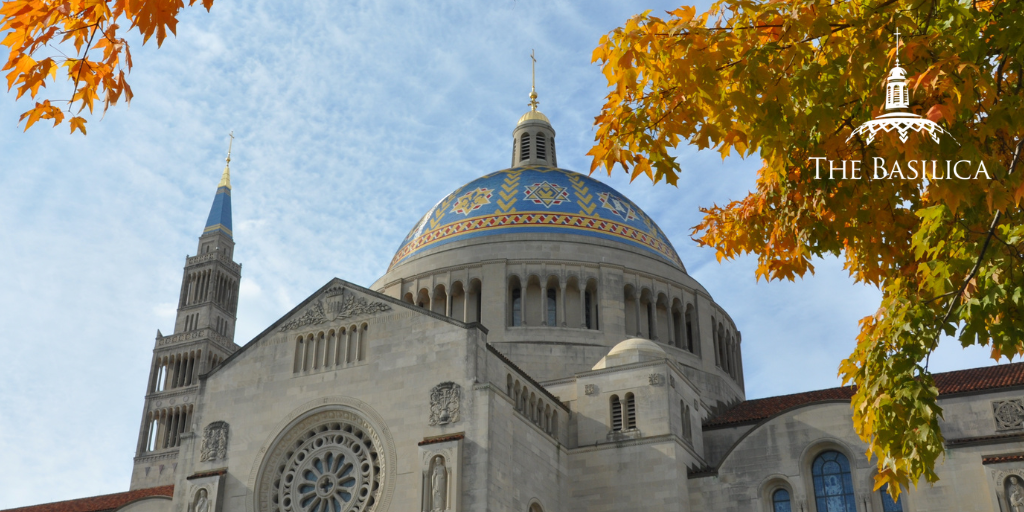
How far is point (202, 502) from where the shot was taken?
105ft

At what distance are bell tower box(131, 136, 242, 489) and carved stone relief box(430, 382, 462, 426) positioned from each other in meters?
39.6

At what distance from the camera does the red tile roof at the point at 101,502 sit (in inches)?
1527

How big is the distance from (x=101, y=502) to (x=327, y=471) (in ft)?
48.5

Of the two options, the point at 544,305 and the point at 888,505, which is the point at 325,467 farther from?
the point at 888,505

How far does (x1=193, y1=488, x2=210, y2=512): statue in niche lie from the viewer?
3175 cm

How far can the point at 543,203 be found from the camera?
45031mm

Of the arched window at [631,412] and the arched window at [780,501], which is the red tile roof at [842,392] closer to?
the arched window at [780,501]

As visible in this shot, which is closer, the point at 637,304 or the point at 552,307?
the point at 552,307

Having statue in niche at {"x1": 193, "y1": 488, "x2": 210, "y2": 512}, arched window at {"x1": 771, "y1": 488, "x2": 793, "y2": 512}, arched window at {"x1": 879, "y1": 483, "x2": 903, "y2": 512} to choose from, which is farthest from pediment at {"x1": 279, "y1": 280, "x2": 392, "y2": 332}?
arched window at {"x1": 879, "y1": 483, "x2": 903, "y2": 512}

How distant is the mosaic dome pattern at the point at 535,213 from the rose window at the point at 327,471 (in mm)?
14904

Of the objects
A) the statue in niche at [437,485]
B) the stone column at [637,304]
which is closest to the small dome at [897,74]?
the statue in niche at [437,485]

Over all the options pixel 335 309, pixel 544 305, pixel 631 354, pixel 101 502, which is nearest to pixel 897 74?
pixel 335 309

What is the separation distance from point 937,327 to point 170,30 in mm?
7841

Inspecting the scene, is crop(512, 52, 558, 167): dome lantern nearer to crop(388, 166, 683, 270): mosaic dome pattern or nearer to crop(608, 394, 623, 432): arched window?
crop(388, 166, 683, 270): mosaic dome pattern
